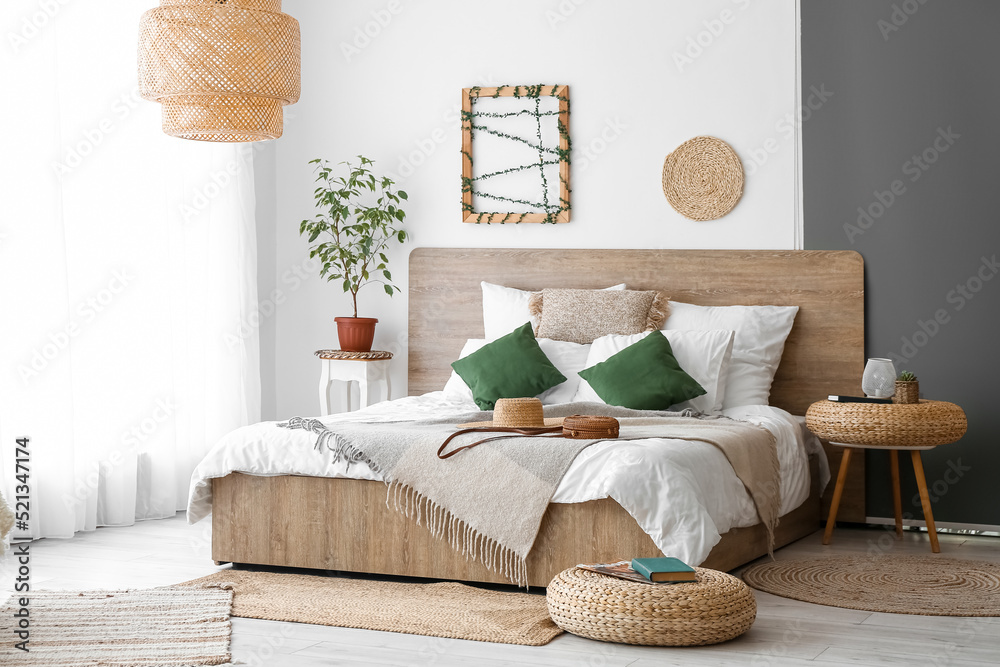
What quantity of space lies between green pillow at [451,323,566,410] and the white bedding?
1.00ft

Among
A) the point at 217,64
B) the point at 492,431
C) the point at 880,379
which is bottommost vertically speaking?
the point at 492,431

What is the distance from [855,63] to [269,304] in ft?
10.2

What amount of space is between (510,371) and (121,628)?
201 centimetres

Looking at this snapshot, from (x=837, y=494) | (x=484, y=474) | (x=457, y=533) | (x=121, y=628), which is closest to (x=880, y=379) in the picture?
(x=837, y=494)

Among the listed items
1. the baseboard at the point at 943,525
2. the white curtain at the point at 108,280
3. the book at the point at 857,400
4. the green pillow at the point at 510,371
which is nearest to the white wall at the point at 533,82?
the white curtain at the point at 108,280

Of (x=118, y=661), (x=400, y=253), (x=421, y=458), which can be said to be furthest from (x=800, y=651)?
(x=400, y=253)

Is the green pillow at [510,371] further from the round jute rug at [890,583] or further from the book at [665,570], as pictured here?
the book at [665,570]

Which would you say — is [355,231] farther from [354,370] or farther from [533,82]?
[533,82]

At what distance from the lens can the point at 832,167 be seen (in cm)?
479

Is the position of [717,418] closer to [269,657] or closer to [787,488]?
[787,488]

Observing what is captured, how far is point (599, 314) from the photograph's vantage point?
4.85 m

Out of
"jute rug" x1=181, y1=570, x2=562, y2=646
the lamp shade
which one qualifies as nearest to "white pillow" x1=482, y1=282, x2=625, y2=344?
the lamp shade

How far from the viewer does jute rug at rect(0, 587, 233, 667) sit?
274cm

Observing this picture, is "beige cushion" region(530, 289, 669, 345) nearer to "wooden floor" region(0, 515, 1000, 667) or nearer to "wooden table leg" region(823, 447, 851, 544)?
"wooden table leg" region(823, 447, 851, 544)
